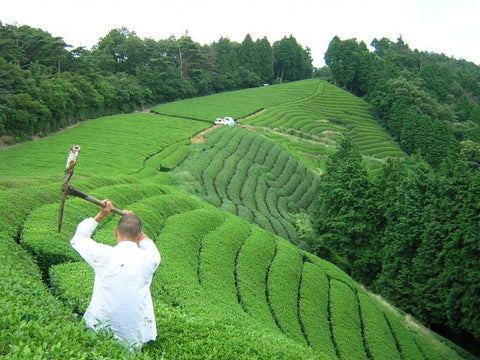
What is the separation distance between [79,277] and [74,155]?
14.3 ft

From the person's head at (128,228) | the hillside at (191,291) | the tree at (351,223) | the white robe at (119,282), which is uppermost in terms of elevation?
the person's head at (128,228)

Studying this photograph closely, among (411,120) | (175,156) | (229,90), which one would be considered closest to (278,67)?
(229,90)

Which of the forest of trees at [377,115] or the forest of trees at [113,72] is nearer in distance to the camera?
the forest of trees at [377,115]

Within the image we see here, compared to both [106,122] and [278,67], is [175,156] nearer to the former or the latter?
[106,122]

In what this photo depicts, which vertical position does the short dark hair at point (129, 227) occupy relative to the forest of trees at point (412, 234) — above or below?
above

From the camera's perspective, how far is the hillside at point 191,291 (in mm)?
6375

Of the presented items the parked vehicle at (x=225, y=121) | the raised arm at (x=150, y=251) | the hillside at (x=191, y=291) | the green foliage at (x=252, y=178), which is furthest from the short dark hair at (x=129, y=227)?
the parked vehicle at (x=225, y=121)

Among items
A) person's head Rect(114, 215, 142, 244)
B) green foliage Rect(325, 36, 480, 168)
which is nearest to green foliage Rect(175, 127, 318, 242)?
green foliage Rect(325, 36, 480, 168)

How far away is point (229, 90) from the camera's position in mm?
89750

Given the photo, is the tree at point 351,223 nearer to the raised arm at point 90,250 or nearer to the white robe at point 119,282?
the white robe at point 119,282

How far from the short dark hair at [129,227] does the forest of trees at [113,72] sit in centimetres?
3299

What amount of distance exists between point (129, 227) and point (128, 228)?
0.7 inches

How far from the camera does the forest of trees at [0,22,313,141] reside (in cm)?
3888

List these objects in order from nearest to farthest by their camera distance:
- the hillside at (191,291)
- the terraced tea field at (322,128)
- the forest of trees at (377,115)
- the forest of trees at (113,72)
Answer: the hillside at (191,291)
the forest of trees at (377,115)
the forest of trees at (113,72)
the terraced tea field at (322,128)
